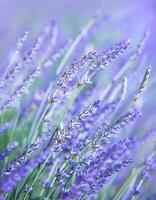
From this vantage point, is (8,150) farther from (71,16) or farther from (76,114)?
(71,16)

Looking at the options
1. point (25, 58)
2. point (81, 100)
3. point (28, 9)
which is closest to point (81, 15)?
point (28, 9)

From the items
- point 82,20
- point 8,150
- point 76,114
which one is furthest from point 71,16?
point 8,150

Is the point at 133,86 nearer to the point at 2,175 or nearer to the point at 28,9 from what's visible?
the point at 2,175

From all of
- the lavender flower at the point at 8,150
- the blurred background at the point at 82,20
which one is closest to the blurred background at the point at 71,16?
the blurred background at the point at 82,20

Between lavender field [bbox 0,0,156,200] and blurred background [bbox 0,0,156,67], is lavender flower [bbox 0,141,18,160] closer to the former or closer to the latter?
lavender field [bbox 0,0,156,200]

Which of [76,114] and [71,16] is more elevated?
[71,16]

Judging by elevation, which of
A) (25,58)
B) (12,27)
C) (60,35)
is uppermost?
(12,27)

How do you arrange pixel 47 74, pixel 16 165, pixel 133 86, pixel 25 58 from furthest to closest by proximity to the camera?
pixel 47 74, pixel 133 86, pixel 25 58, pixel 16 165

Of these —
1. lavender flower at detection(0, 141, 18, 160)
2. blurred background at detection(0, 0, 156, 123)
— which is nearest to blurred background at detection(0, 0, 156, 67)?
blurred background at detection(0, 0, 156, 123)
